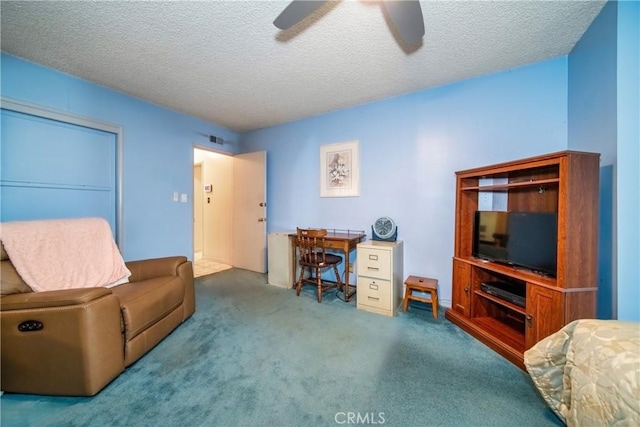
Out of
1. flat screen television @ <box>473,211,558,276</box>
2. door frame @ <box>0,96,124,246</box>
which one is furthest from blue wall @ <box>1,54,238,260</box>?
flat screen television @ <box>473,211,558,276</box>

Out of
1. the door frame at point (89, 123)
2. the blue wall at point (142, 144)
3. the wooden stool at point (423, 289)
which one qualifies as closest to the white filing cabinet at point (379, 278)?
the wooden stool at point (423, 289)

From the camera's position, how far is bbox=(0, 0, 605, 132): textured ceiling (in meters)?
1.49

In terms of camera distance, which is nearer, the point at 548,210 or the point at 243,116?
the point at 548,210

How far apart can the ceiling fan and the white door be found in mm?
2367

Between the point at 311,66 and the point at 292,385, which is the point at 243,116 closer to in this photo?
the point at 311,66

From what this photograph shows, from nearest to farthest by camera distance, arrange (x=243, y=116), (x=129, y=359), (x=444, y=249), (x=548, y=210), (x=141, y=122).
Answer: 1. (x=129, y=359)
2. (x=548, y=210)
3. (x=444, y=249)
4. (x=141, y=122)
5. (x=243, y=116)

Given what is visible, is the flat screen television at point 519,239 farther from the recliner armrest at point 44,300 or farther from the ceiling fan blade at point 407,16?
the recliner armrest at point 44,300

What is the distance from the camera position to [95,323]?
4.17 feet

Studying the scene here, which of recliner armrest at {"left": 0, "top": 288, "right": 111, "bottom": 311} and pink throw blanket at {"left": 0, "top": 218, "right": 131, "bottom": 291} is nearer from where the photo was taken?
recliner armrest at {"left": 0, "top": 288, "right": 111, "bottom": 311}

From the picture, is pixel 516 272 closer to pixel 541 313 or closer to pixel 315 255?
pixel 541 313

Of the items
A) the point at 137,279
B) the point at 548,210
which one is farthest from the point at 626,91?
the point at 137,279

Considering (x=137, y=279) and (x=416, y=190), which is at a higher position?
(x=416, y=190)

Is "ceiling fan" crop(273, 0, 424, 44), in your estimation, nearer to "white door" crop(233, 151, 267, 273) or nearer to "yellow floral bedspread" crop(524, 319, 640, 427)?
"yellow floral bedspread" crop(524, 319, 640, 427)

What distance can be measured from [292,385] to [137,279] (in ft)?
5.64
